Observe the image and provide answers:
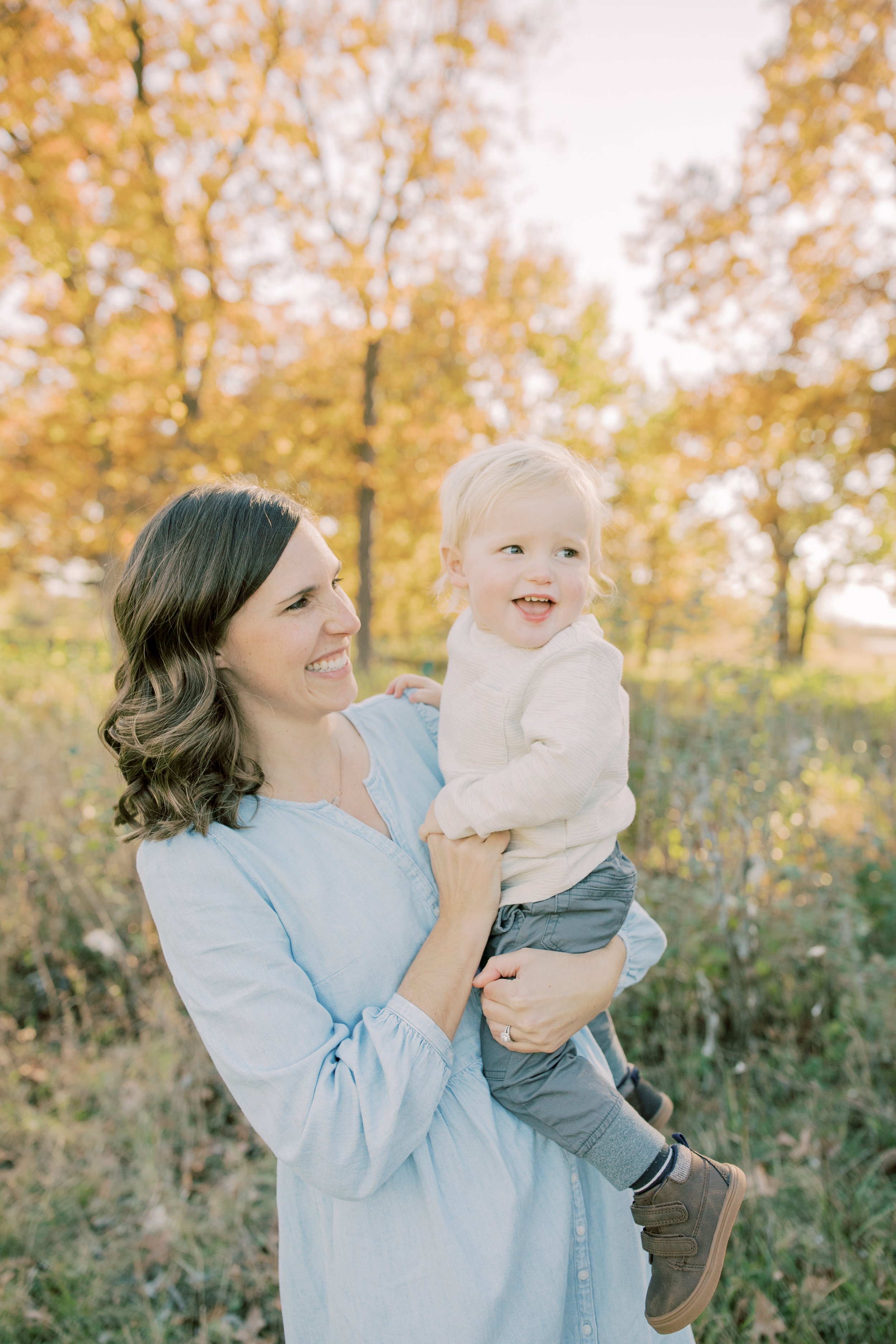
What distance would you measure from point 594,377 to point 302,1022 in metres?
15.1

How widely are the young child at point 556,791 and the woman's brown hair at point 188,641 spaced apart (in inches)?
16.8

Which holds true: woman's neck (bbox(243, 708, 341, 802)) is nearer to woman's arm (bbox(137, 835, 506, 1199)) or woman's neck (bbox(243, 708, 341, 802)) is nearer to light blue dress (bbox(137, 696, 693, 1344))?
light blue dress (bbox(137, 696, 693, 1344))

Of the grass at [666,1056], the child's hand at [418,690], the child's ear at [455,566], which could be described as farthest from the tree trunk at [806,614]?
the child's ear at [455,566]

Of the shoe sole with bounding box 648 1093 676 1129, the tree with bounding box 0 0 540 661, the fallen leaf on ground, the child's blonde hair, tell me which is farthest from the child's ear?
the tree with bounding box 0 0 540 661

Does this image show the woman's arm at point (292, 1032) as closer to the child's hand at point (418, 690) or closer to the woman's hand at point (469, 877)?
the woman's hand at point (469, 877)

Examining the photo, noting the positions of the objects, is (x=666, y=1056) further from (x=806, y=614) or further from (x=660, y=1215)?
(x=806, y=614)

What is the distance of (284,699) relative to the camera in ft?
4.84

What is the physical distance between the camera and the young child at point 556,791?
4.66 feet

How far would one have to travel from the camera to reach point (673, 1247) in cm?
143

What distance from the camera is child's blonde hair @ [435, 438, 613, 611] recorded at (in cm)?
162

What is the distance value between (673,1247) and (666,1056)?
64.3 inches

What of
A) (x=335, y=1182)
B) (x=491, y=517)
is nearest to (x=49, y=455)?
(x=491, y=517)

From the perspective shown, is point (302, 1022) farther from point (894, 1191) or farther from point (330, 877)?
point (894, 1191)

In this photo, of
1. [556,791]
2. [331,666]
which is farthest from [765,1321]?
[331,666]
